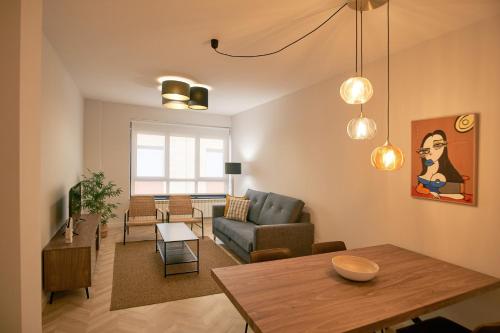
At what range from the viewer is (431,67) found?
2.48 meters

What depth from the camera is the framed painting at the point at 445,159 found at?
2.17 metres

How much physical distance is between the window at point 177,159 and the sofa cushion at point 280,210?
2511 millimetres

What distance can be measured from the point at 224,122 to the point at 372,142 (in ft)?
14.4

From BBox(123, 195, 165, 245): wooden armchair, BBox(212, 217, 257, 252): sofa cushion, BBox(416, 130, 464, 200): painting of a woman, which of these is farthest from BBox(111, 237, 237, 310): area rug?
BBox(416, 130, 464, 200): painting of a woman

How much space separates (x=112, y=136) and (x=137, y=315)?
4.20 m

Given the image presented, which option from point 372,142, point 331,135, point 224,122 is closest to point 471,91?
point 372,142

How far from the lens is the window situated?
609 cm

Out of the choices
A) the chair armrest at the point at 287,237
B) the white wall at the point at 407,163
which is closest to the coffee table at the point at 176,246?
the chair armrest at the point at 287,237

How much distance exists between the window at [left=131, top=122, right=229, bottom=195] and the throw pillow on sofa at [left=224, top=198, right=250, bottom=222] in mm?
1956

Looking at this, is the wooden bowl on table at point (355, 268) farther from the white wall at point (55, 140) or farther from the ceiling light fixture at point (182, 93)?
the ceiling light fixture at point (182, 93)

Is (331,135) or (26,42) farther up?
(26,42)

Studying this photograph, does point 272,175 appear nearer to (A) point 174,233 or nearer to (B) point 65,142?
(A) point 174,233

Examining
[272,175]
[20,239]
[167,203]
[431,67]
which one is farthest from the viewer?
[167,203]

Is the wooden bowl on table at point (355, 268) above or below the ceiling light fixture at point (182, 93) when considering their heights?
below
